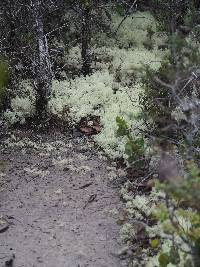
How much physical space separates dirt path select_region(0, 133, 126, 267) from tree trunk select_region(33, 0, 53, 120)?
2.08 feet

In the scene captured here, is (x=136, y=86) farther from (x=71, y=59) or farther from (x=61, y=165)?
(x=61, y=165)

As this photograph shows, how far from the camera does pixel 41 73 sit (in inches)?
327

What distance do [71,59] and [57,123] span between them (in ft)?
7.43

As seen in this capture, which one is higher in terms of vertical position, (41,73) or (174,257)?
(41,73)

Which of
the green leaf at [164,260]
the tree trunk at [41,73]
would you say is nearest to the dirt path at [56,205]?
the tree trunk at [41,73]

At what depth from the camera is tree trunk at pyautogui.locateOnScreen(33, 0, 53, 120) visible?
829 centimetres

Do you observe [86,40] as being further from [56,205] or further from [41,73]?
[56,205]

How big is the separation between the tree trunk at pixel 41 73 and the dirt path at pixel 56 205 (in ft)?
2.08

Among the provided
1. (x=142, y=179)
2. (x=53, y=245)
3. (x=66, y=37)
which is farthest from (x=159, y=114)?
(x=66, y=37)

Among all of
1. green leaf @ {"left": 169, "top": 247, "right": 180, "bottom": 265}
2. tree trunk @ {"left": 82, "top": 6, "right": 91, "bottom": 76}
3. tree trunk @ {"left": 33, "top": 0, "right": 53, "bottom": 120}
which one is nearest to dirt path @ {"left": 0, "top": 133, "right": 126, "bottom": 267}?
tree trunk @ {"left": 33, "top": 0, "right": 53, "bottom": 120}

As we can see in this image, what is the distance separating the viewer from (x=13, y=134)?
8.14 m

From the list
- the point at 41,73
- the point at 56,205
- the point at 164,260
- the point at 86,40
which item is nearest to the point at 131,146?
the point at 56,205

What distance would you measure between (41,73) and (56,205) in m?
2.76

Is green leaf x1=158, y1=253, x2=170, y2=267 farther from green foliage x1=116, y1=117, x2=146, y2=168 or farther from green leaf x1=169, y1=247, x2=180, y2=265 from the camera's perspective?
green foliage x1=116, y1=117, x2=146, y2=168
